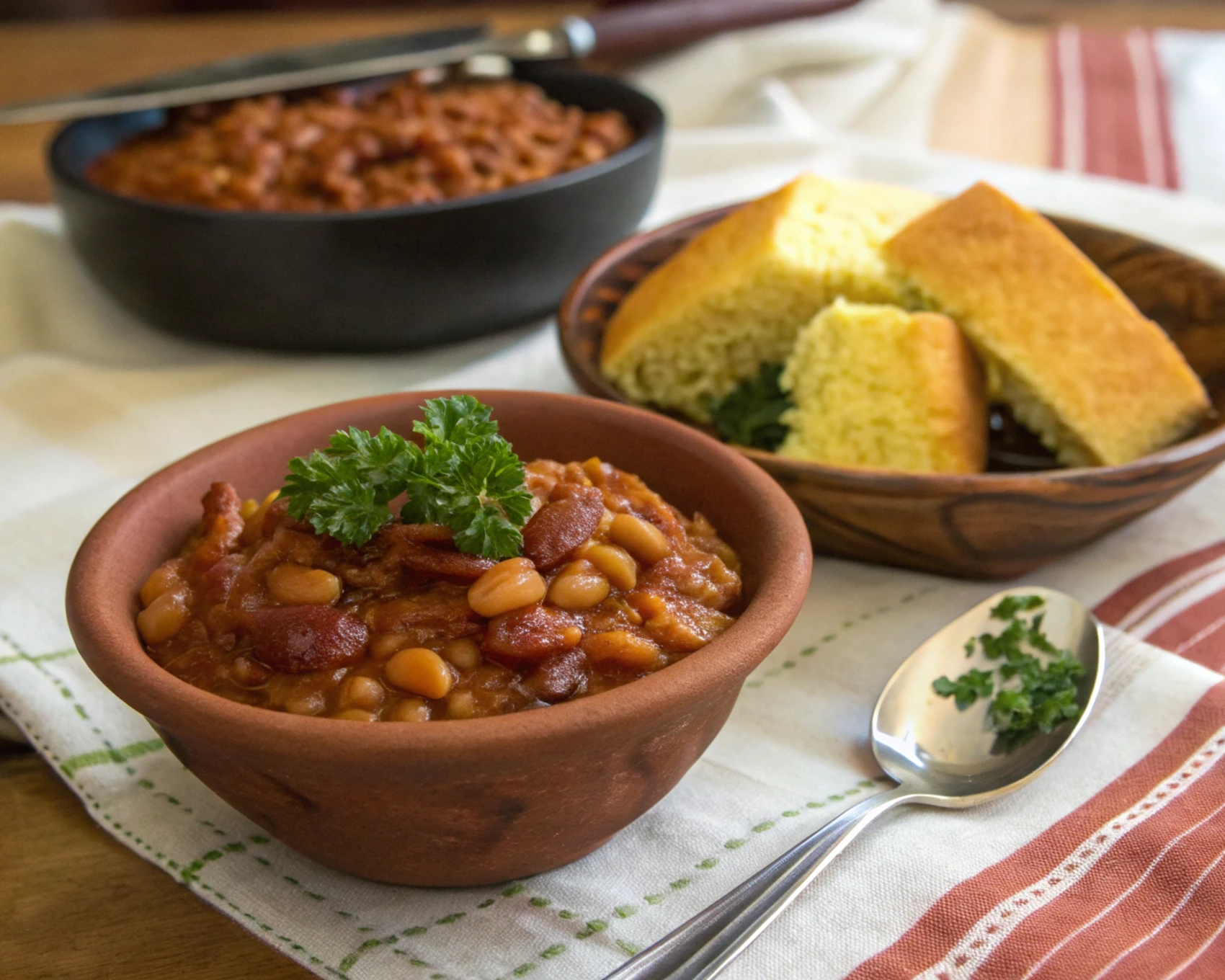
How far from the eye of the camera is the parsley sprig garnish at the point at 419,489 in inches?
54.4

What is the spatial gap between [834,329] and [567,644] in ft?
3.13

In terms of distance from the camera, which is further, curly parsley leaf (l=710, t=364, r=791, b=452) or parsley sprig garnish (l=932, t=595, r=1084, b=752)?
curly parsley leaf (l=710, t=364, r=791, b=452)

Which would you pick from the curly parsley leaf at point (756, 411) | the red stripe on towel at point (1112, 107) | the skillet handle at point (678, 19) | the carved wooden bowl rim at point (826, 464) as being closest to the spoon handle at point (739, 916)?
the carved wooden bowl rim at point (826, 464)

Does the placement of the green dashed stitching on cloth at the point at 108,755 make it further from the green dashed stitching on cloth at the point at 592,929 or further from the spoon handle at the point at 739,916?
the spoon handle at the point at 739,916

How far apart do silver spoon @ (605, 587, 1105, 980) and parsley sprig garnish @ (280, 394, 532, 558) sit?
462 millimetres

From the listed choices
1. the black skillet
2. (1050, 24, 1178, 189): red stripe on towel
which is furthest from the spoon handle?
(1050, 24, 1178, 189): red stripe on towel

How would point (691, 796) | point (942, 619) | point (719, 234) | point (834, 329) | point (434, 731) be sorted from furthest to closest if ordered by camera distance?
point (719, 234)
point (834, 329)
point (942, 619)
point (691, 796)
point (434, 731)

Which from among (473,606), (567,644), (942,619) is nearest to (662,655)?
(567,644)

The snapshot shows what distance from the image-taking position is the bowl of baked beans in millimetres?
2418

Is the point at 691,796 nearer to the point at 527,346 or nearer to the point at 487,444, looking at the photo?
the point at 487,444

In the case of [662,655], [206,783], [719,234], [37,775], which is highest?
[719,234]

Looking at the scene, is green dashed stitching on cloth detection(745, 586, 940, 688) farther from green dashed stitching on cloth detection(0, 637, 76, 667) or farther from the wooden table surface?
green dashed stitching on cloth detection(0, 637, 76, 667)

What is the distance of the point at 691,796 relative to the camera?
5.10 ft

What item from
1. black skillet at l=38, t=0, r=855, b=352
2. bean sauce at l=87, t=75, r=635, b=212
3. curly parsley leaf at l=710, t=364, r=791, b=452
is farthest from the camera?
bean sauce at l=87, t=75, r=635, b=212
